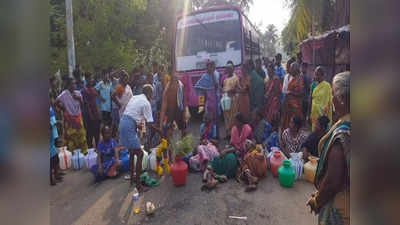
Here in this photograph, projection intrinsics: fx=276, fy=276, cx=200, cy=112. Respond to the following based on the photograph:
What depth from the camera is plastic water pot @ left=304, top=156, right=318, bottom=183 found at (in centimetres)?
398

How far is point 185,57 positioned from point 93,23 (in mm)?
4326

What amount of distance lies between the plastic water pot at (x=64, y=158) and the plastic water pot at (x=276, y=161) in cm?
354

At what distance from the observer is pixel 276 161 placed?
4.27 m

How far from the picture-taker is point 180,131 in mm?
5797

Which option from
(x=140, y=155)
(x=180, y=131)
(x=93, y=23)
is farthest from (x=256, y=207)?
(x=93, y=23)

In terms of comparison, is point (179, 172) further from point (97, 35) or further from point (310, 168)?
point (97, 35)

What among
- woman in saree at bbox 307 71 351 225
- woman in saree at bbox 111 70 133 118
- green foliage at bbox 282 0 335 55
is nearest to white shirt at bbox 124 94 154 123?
woman in saree at bbox 111 70 133 118

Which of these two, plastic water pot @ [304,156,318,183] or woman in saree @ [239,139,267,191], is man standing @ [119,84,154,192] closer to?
woman in saree @ [239,139,267,191]

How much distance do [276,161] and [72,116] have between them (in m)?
3.71

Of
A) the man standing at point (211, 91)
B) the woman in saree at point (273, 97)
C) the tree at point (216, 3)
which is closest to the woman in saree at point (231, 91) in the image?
the man standing at point (211, 91)

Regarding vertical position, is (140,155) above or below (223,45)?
below
